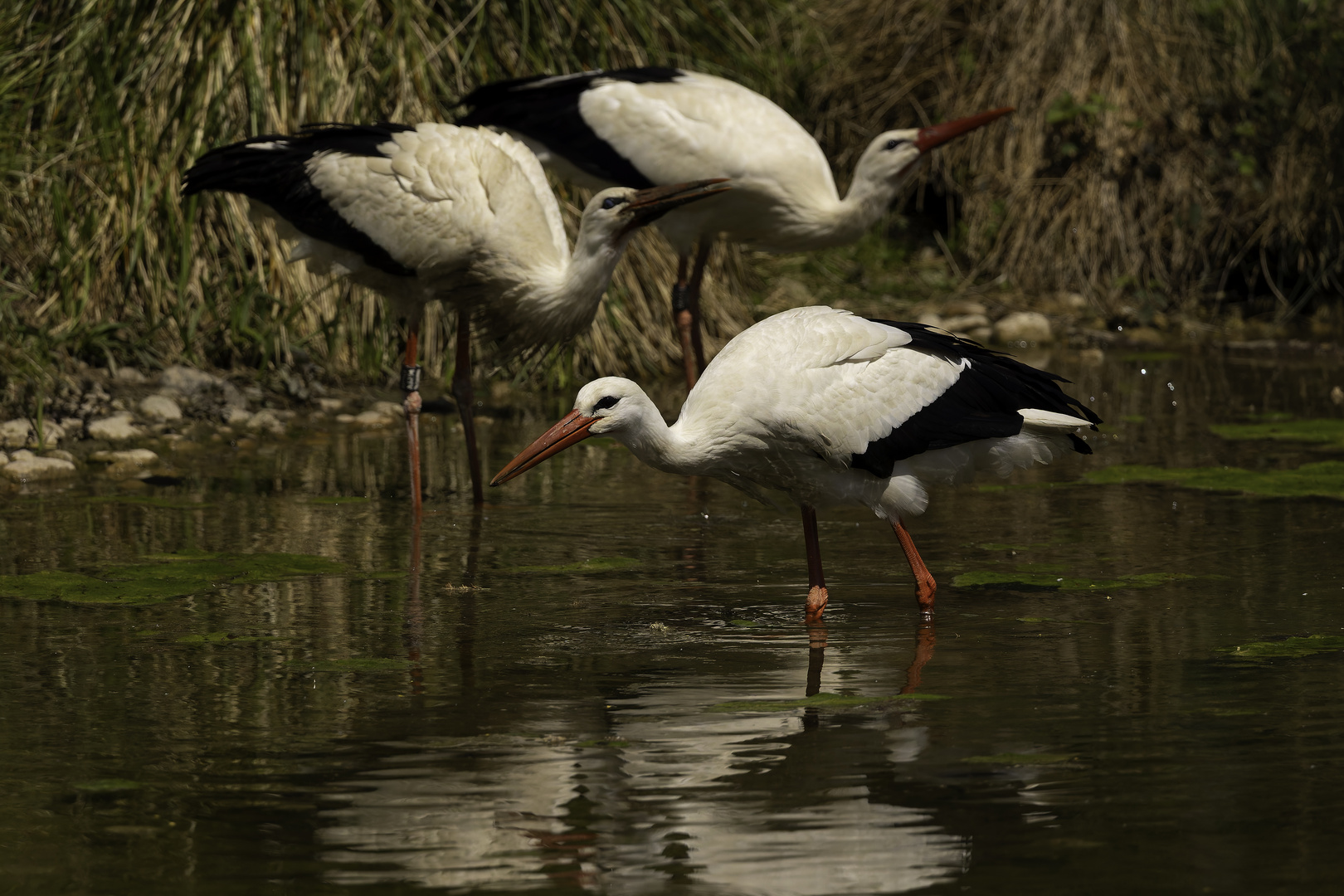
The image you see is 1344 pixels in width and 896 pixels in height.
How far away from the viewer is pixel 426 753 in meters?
4.31

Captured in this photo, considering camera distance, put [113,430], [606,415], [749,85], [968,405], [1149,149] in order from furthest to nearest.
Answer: [1149,149], [749,85], [113,430], [968,405], [606,415]

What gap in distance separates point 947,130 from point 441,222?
115 inches

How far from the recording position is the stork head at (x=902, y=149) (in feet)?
29.9

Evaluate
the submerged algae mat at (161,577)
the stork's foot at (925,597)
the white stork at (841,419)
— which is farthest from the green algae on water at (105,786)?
the stork's foot at (925,597)

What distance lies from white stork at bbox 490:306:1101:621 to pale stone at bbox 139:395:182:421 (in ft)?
12.5

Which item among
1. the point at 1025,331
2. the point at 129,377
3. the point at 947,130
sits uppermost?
the point at 947,130

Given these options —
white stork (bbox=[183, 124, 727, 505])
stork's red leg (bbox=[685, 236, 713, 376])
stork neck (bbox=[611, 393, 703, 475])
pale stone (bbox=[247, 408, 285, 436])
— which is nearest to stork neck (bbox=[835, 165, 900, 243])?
stork's red leg (bbox=[685, 236, 713, 376])

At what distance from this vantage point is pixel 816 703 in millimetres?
4719

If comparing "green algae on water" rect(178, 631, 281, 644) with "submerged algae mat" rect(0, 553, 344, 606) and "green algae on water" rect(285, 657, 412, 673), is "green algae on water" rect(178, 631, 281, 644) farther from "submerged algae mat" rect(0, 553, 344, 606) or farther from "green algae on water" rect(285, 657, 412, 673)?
"submerged algae mat" rect(0, 553, 344, 606)

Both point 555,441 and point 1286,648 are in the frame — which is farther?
point 555,441

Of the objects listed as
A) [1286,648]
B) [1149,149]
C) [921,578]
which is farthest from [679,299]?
[1286,648]

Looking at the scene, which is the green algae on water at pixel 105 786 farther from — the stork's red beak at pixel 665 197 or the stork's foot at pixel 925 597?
the stork's red beak at pixel 665 197

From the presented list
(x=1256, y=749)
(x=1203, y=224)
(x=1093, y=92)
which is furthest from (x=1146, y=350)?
(x=1256, y=749)

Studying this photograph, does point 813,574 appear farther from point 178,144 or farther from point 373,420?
point 178,144
